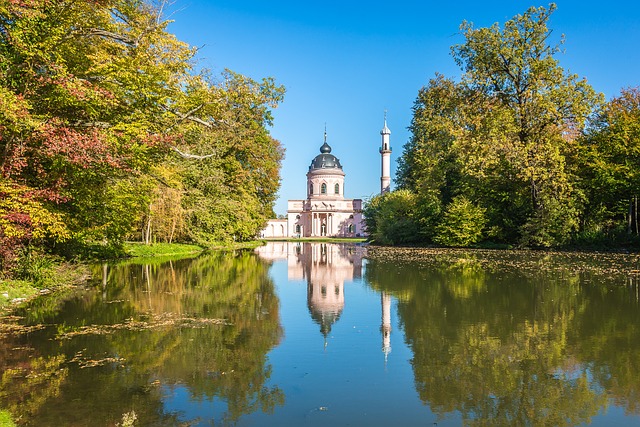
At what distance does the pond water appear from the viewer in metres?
4.71

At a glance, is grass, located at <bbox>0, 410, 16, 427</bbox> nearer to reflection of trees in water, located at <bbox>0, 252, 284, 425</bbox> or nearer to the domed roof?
reflection of trees in water, located at <bbox>0, 252, 284, 425</bbox>

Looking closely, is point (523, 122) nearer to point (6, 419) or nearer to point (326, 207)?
point (6, 419)

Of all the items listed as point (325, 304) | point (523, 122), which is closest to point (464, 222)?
point (523, 122)

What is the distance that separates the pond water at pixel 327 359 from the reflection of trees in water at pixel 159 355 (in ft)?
0.09

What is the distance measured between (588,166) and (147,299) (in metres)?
28.6

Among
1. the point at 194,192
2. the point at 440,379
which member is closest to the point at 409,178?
the point at 194,192

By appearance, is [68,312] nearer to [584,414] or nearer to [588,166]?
[584,414]

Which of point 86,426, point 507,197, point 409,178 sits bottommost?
point 86,426

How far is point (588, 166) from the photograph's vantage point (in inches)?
1227

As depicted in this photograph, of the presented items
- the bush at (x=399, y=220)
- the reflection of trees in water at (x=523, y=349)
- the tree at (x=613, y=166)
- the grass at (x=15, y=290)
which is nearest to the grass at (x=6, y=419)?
the reflection of trees in water at (x=523, y=349)

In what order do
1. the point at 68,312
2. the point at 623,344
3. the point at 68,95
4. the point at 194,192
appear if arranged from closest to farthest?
1. the point at 623,344
2. the point at 68,312
3. the point at 68,95
4. the point at 194,192

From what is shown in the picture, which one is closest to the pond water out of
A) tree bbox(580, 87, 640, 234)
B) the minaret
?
tree bbox(580, 87, 640, 234)

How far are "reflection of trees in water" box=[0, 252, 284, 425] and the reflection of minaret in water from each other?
1621mm

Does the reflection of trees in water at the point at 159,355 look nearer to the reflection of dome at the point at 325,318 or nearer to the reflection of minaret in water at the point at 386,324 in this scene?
the reflection of dome at the point at 325,318
